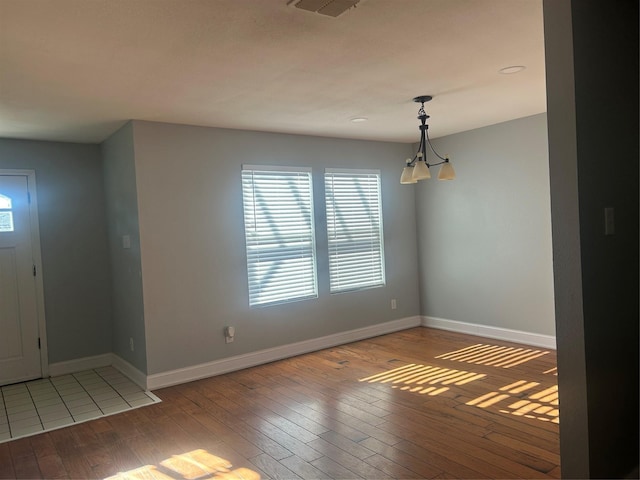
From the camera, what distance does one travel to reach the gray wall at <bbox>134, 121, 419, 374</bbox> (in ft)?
14.2

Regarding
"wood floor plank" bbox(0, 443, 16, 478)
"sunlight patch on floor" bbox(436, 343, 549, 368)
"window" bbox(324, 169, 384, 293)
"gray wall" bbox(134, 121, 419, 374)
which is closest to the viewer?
"wood floor plank" bbox(0, 443, 16, 478)

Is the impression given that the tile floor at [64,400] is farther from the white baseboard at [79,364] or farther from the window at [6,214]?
the window at [6,214]

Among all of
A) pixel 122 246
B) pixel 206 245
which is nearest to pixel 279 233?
pixel 206 245

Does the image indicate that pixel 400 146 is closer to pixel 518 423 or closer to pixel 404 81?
pixel 404 81

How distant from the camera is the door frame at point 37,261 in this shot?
4812 millimetres

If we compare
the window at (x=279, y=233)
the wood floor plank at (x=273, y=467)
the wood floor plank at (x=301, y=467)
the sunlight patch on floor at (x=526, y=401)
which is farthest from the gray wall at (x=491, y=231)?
the wood floor plank at (x=273, y=467)

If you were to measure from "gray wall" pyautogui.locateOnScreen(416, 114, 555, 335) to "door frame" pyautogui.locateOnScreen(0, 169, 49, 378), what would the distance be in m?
4.43

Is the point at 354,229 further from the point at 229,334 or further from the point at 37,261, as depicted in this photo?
the point at 37,261

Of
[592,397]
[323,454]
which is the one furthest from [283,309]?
[592,397]

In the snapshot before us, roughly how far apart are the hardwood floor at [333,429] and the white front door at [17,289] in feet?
5.48

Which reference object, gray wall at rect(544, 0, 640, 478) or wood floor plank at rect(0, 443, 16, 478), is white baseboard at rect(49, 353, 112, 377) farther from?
gray wall at rect(544, 0, 640, 478)

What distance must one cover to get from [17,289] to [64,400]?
4.47 ft

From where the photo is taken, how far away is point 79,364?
199 inches

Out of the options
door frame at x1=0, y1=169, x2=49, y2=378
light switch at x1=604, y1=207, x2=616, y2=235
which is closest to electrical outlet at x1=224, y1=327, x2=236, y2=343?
door frame at x1=0, y1=169, x2=49, y2=378
